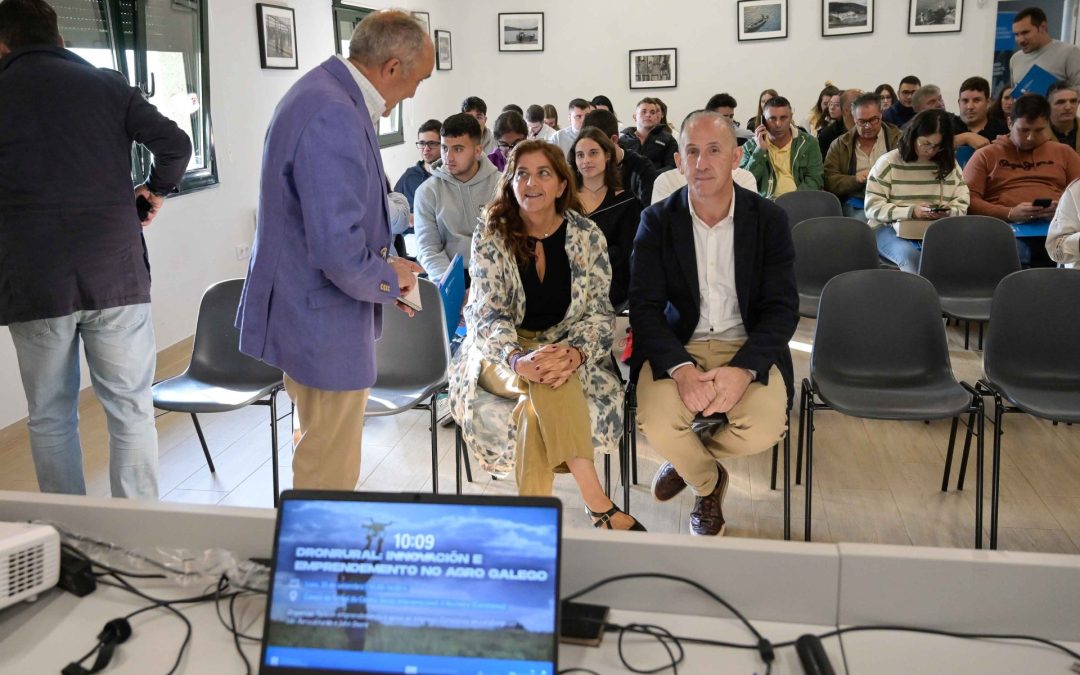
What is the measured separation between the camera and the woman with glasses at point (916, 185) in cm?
484

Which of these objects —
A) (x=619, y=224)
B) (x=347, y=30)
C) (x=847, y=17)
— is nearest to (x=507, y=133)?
(x=619, y=224)

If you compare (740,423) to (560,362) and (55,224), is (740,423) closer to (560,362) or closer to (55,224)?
(560,362)

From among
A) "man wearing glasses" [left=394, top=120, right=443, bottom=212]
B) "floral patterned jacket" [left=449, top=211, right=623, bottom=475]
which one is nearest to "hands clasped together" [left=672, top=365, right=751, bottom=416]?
"floral patterned jacket" [left=449, top=211, right=623, bottom=475]

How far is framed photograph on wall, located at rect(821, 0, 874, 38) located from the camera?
10219 mm

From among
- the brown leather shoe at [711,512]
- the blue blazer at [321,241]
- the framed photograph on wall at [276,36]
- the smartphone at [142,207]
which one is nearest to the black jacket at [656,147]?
the framed photograph on wall at [276,36]

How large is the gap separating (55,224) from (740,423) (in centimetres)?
202

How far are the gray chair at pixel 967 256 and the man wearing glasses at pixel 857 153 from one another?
185 centimetres

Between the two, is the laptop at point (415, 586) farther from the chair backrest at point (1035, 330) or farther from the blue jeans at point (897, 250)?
the blue jeans at point (897, 250)

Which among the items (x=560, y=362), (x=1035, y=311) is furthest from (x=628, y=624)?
(x=1035, y=311)

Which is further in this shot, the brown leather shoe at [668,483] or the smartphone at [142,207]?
the brown leather shoe at [668,483]

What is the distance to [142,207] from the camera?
289cm

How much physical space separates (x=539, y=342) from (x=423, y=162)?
2926 millimetres

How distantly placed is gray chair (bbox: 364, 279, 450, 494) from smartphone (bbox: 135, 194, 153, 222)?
0.82 meters

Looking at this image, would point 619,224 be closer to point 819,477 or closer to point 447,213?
point 447,213
